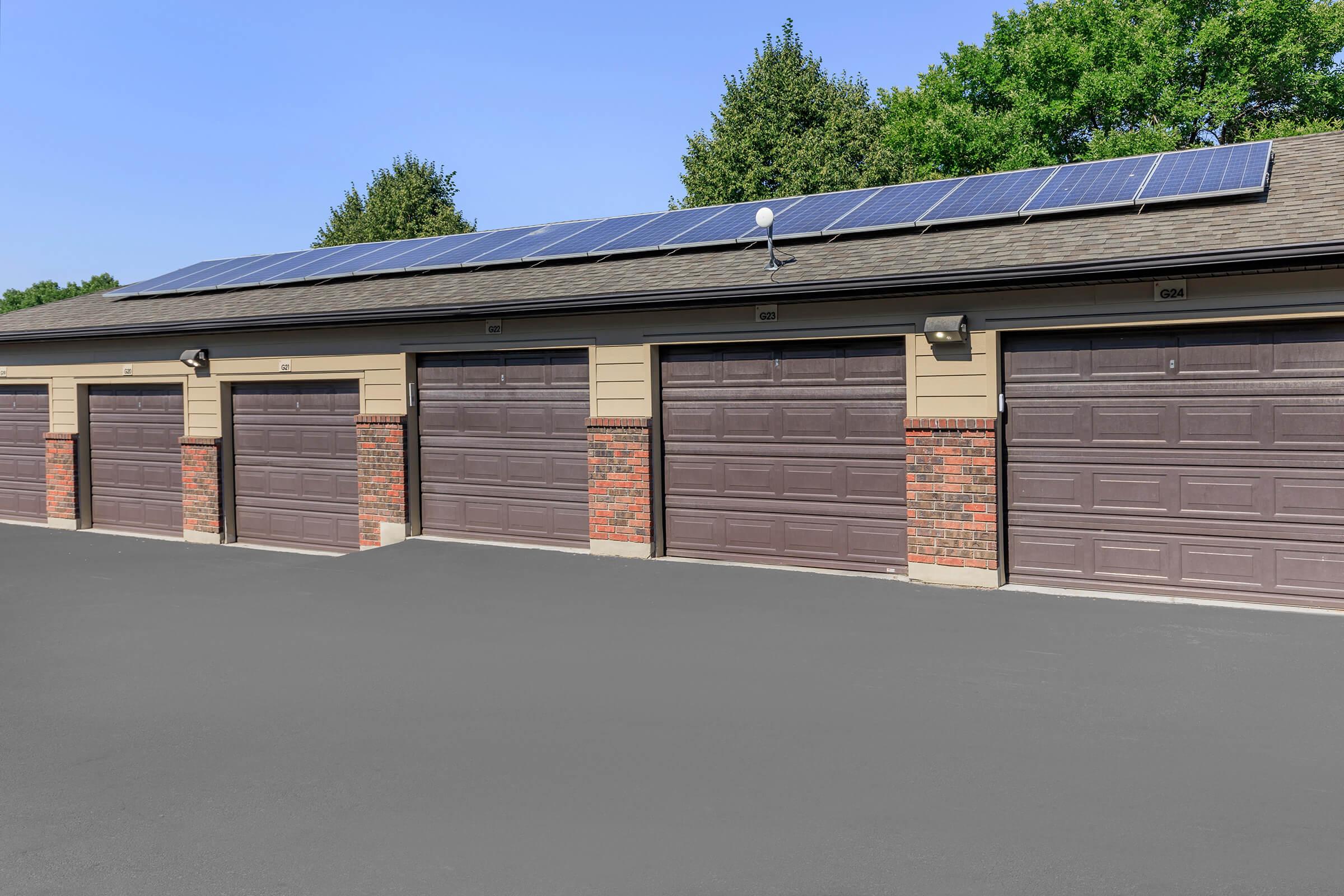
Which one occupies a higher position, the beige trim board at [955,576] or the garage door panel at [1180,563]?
the garage door panel at [1180,563]

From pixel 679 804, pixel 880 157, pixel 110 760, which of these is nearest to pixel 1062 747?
pixel 679 804

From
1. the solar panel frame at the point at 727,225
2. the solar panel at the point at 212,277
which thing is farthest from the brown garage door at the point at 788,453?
the solar panel at the point at 212,277

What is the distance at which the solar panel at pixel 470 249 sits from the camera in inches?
594

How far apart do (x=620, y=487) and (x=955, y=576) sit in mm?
4020

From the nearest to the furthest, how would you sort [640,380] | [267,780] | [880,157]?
1. [267,780]
2. [640,380]
3. [880,157]

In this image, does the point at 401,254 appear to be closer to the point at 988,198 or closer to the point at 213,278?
the point at 213,278

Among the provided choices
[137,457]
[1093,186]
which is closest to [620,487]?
[1093,186]

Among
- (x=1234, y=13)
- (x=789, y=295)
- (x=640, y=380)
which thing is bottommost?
(x=640, y=380)

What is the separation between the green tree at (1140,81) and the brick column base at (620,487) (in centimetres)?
2186

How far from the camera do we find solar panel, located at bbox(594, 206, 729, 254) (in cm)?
1340

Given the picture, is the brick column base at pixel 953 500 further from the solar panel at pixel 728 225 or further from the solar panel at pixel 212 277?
the solar panel at pixel 212 277

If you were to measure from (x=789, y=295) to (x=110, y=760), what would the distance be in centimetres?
731

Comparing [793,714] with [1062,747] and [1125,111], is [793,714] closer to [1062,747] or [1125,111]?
[1062,747]

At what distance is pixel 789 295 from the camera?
33.7ft
